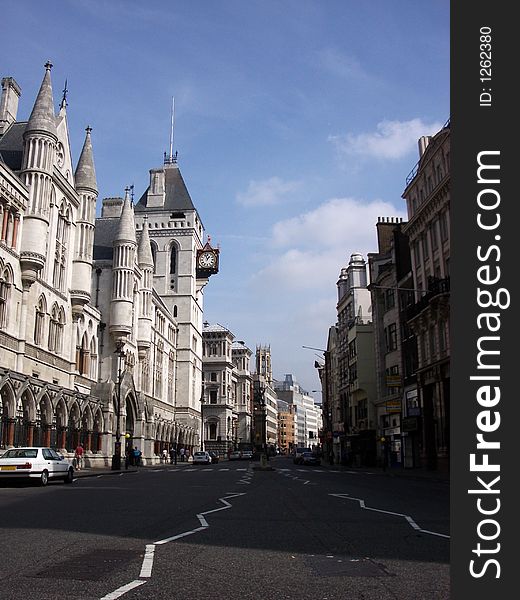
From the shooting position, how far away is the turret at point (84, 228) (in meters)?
48.3

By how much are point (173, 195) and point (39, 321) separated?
203 ft

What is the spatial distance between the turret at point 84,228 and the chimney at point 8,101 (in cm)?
605

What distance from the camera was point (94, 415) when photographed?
50.3 metres

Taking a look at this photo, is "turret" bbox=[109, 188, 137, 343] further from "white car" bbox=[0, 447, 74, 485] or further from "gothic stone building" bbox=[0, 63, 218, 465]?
"white car" bbox=[0, 447, 74, 485]

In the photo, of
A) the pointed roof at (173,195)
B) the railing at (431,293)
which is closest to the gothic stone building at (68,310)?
the pointed roof at (173,195)

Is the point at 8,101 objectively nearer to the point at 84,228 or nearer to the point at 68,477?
the point at 84,228

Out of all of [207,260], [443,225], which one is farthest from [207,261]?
[443,225]

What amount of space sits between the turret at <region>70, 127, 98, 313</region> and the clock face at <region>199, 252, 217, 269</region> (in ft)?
157

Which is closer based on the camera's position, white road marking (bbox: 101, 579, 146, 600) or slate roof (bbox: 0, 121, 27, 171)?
white road marking (bbox: 101, 579, 146, 600)

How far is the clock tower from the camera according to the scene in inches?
3748

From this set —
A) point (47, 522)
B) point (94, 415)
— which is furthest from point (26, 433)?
point (47, 522)

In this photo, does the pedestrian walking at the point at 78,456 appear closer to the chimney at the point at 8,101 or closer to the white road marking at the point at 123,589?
the chimney at the point at 8,101

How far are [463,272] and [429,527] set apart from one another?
820 cm

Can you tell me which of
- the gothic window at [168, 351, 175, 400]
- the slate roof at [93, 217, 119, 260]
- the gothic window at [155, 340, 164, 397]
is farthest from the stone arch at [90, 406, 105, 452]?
the gothic window at [168, 351, 175, 400]
